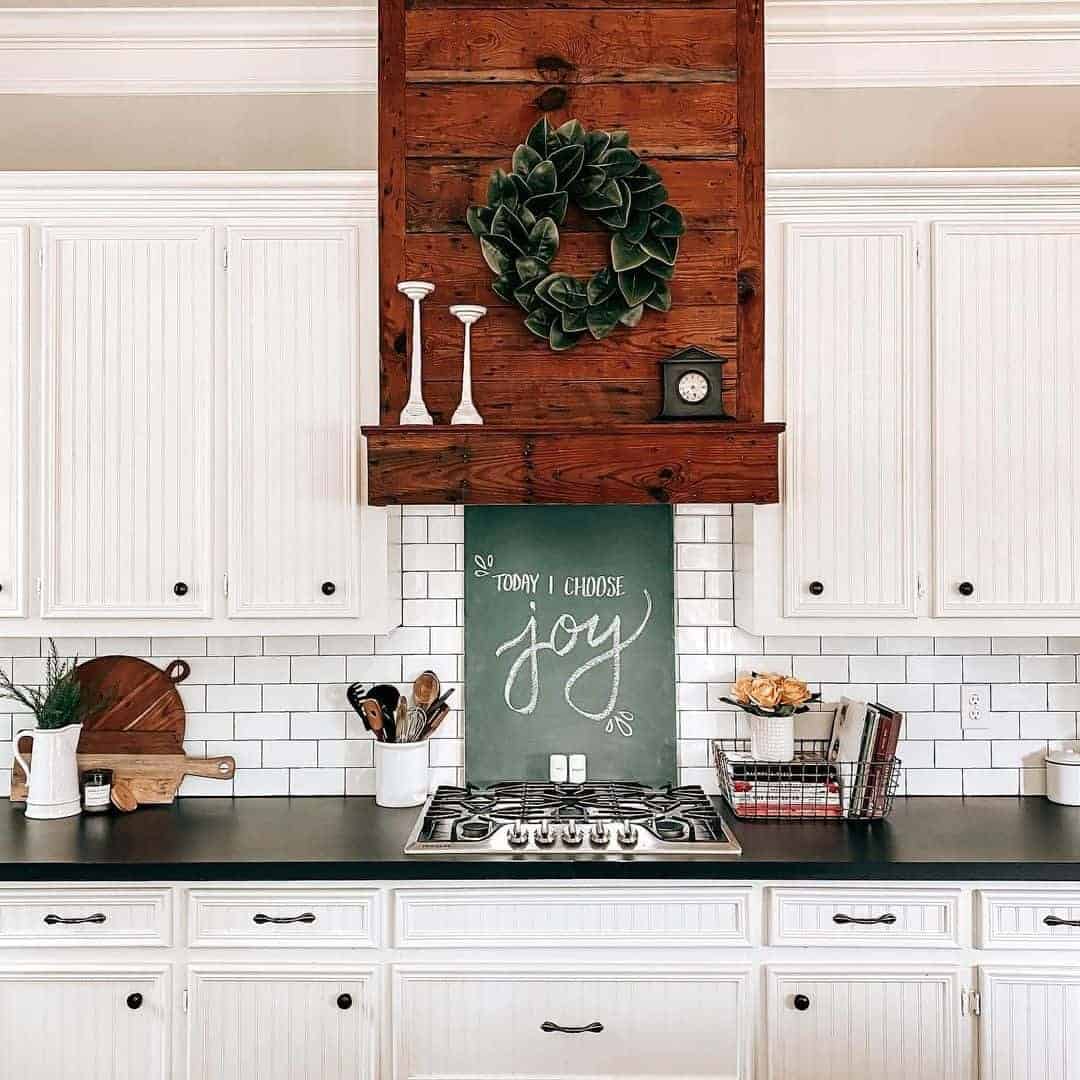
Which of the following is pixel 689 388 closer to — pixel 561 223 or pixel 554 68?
pixel 561 223

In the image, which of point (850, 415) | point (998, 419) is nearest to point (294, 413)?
point (850, 415)

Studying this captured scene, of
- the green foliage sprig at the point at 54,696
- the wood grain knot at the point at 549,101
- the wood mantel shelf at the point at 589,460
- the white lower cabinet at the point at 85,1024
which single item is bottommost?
the white lower cabinet at the point at 85,1024

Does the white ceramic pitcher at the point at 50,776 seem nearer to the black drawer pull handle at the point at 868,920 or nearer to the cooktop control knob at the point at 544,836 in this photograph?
the cooktop control knob at the point at 544,836

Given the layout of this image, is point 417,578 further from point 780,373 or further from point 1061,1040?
point 1061,1040

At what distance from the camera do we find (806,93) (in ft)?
9.50

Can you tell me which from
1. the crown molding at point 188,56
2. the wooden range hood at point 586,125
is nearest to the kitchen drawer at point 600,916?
the wooden range hood at point 586,125

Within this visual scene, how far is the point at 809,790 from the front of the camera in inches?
101

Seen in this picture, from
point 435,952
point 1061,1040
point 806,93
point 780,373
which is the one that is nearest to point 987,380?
point 780,373

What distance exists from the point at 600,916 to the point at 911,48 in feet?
7.92

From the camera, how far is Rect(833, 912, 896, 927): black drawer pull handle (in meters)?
2.23

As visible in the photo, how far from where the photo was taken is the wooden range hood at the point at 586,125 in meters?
2.45

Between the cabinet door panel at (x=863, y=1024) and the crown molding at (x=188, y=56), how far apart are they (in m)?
2.53

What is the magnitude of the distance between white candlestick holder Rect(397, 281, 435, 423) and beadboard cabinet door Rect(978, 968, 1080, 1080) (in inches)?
67.9

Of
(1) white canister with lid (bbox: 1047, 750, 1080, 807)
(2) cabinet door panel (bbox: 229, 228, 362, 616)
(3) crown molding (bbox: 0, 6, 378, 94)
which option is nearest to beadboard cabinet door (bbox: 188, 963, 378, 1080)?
(2) cabinet door panel (bbox: 229, 228, 362, 616)
